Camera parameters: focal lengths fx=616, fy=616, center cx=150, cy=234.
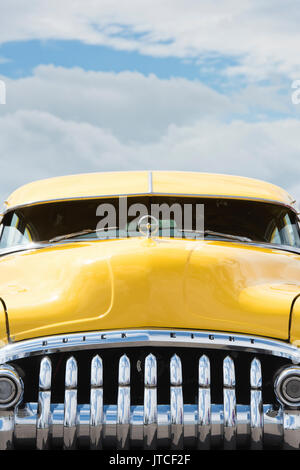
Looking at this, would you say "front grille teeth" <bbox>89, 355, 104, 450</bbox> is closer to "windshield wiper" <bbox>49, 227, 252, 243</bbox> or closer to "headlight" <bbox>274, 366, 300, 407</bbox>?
"headlight" <bbox>274, 366, 300, 407</bbox>

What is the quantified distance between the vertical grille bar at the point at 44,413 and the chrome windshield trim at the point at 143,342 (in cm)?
12

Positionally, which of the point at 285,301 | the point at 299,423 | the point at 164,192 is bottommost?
the point at 299,423

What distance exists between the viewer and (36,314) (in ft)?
9.32

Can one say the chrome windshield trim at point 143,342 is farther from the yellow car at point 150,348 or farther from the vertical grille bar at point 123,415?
the vertical grille bar at point 123,415

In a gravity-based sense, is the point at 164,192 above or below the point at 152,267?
above

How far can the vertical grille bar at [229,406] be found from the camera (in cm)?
264

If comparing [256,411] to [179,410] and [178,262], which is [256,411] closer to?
[179,410]

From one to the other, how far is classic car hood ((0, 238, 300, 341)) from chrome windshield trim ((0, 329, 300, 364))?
47 mm

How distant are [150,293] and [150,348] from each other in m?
0.25

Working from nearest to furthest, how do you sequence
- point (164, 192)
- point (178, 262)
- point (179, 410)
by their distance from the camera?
1. point (179, 410)
2. point (178, 262)
3. point (164, 192)

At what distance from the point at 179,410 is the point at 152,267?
686 millimetres

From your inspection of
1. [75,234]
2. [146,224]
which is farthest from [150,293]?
[75,234]

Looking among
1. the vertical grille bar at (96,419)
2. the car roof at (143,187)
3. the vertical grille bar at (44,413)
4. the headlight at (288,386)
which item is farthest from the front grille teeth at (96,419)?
the car roof at (143,187)
